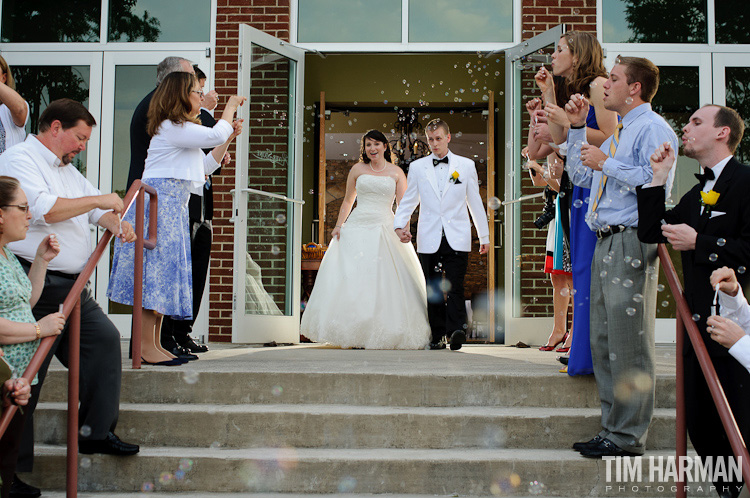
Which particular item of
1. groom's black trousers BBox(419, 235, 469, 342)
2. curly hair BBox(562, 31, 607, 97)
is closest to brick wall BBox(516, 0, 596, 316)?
groom's black trousers BBox(419, 235, 469, 342)

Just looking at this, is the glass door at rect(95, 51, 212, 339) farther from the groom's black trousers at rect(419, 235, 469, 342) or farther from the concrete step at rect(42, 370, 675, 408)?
the concrete step at rect(42, 370, 675, 408)

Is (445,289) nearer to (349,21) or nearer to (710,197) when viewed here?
(349,21)

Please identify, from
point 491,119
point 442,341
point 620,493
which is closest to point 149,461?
point 620,493

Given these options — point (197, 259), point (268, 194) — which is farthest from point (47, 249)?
point (268, 194)

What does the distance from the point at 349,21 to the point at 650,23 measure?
3042 millimetres

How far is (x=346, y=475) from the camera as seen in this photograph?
149 inches

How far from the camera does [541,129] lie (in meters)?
4.52

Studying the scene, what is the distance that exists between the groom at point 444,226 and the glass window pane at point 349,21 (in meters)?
1.68

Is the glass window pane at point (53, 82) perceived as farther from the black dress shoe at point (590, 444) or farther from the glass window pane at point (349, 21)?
the black dress shoe at point (590, 444)

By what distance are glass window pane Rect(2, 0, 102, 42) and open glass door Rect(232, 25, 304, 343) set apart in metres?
1.86

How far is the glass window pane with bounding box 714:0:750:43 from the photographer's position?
7.72 m

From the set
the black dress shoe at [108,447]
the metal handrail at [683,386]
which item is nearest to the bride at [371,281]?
the black dress shoe at [108,447]

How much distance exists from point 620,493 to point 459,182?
3.60 metres

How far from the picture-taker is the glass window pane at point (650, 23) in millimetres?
7734
